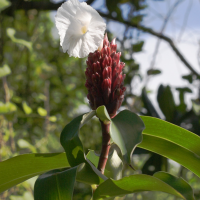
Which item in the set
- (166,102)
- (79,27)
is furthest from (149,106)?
(79,27)

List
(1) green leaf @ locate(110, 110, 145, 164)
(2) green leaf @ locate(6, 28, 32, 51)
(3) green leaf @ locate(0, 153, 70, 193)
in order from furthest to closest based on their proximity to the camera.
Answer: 1. (2) green leaf @ locate(6, 28, 32, 51)
2. (3) green leaf @ locate(0, 153, 70, 193)
3. (1) green leaf @ locate(110, 110, 145, 164)

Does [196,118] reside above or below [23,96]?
Answer: above

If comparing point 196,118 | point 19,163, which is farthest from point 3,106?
point 196,118

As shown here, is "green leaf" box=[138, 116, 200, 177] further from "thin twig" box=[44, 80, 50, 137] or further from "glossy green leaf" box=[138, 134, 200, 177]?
"thin twig" box=[44, 80, 50, 137]

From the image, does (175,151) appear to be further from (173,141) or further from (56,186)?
(56,186)

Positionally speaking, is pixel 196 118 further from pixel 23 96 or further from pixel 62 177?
pixel 23 96

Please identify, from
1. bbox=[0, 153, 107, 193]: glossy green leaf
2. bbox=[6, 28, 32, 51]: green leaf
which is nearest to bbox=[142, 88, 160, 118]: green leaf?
bbox=[6, 28, 32, 51]: green leaf

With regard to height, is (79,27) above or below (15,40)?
above
